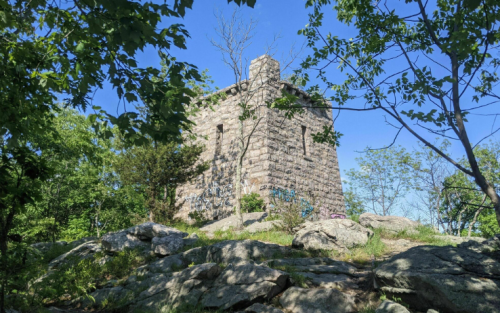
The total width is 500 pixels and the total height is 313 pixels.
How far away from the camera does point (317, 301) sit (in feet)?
14.3

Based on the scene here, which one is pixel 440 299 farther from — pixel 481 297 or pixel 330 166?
pixel 330 166

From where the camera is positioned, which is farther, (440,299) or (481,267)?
(481,267)

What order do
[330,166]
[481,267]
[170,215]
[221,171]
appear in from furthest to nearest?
[330,166]
[221,171]
[170,215]
[481,267]

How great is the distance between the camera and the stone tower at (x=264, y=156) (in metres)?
13.0

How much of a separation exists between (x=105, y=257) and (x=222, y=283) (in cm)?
392

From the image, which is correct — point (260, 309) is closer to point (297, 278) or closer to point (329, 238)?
point (297, 278)

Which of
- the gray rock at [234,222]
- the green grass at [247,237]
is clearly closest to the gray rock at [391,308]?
the green grass at [247,237]

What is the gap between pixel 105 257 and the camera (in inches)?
308

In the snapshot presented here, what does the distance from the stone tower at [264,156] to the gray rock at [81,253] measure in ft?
15.8

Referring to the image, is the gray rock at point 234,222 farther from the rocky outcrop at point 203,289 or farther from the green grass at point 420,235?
the rocky outcrop at point 203,289

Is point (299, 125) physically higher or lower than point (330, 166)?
higher

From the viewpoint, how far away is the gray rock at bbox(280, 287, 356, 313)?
4.24 meters

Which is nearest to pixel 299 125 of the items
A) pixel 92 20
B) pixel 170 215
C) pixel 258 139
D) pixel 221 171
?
pixel 258 139

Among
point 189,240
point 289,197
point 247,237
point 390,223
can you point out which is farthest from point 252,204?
→ point 390,223
